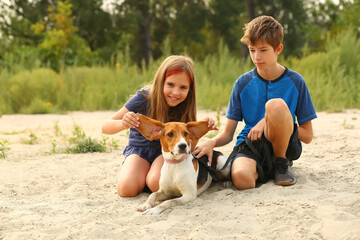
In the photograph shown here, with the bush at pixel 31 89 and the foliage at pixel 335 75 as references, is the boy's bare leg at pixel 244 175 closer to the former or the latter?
the foliage at pixel 335 75

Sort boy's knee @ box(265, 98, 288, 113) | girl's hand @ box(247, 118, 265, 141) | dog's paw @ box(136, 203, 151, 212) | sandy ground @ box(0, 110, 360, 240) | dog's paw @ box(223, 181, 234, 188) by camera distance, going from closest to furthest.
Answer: sandy ground @ box(0, 110, 360, 240) → dog's paw @ box(136, 203, 151, 212) → boy's knee @ box(265, 98, 288, 113) → girl's hand @ box(247, 118, 265, 141) → dog's paw @ box(223, 181, 234, 188)

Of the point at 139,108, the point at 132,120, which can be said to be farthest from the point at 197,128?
the point at 139,108

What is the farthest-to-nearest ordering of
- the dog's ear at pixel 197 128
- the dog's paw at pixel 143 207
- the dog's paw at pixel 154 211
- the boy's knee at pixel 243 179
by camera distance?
1. the boy's knee at pixel 243 179
2. the dog's ear at pixel 197 128
3. the dog's paw at pixel 143 207
4. the dog's paw at pixel 154 211

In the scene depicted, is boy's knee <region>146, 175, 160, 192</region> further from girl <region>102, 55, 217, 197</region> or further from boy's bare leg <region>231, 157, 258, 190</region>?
boy's bare leg <region>231, 157, 258, 190</region>

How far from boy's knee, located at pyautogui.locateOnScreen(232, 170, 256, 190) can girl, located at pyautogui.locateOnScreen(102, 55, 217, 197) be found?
0.52m

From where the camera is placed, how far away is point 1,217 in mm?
3111

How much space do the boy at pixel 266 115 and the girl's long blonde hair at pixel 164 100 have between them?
0.40 meters

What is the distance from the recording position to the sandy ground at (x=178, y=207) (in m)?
2.70

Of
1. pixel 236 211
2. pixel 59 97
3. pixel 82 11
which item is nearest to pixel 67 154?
pixel 236 211

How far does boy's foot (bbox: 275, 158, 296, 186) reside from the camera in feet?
11.7

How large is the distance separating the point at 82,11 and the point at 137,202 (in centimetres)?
1271

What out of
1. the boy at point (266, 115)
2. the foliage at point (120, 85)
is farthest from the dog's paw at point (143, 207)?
the foliage at point (120, 85)

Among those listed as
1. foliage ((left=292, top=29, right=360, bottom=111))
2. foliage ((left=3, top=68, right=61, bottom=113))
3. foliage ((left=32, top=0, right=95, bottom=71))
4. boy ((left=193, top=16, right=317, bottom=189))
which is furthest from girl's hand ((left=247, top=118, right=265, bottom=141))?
foliage ((left=32, top=0, right=95, bottom=71))

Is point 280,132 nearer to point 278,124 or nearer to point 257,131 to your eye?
point 278,124
